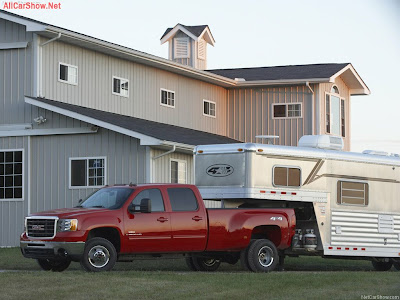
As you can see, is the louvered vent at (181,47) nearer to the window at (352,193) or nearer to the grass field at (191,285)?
the window at (352,193)

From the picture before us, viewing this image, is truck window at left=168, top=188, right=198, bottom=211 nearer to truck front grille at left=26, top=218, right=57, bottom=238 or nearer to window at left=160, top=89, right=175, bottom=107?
truck front grille at left=26, top=218, right=57, bottom=238

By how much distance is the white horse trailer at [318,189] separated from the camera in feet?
60.7

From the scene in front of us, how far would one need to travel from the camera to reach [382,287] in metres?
14.6

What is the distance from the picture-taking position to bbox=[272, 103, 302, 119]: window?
116 feet

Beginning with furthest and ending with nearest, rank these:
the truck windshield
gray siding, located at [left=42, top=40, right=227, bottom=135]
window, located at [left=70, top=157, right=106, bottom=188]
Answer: gray siding, located at [left=42, top=40, right=227, bottom=135], window, located at [left=70, top=157, right=106, bottom=188], the truck windshield

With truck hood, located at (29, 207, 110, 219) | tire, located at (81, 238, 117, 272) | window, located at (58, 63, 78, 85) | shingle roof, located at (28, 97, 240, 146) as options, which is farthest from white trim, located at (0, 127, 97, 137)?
tire, located at (81, 238, 117, 272)

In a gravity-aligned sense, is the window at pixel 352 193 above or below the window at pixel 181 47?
below

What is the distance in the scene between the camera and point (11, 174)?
2705cm

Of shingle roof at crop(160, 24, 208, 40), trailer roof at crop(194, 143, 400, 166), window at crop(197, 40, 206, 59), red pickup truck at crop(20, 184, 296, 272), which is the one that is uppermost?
shingle roof at crop(160, 24, 208, 40)

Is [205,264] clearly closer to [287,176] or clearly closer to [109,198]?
[287,176]

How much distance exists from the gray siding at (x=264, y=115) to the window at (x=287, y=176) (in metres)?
16.2

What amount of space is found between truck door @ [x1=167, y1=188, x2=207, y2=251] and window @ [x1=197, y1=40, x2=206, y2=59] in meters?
22.2

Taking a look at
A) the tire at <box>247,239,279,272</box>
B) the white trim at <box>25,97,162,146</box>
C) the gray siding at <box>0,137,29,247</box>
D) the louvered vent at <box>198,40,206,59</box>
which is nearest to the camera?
the tire at <box>247,239,279,272</box>

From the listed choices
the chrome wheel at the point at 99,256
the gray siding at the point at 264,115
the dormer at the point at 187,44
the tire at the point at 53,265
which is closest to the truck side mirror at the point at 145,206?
the chrome wheel at the point at 99,256
